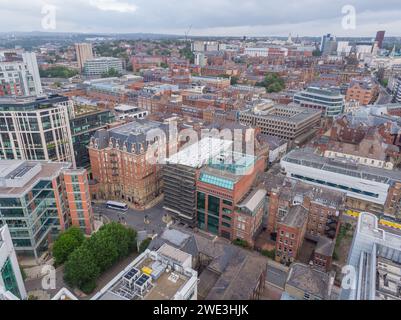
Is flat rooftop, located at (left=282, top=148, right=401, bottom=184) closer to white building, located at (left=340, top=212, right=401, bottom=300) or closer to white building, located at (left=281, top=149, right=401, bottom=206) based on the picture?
white building, located at (left=281, top=149, right=401, bottom=206)

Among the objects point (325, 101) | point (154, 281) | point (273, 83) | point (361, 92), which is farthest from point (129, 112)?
point (361, 92)

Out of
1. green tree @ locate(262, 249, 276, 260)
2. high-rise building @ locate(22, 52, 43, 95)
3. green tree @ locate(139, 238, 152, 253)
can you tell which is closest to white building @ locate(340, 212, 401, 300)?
green tree @ locate(262, 249, 276, 260)

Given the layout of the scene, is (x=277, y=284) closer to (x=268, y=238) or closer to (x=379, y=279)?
(x=268, y=238)

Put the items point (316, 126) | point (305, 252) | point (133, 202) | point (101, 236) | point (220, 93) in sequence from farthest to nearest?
point (220, 93) < point (316, 126) < point (133, 202) < point (305, 252) < point (101, 236)

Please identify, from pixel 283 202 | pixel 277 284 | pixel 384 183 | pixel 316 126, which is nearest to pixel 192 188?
pixel 283 202

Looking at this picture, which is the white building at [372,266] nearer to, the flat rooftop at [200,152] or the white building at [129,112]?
the flat rooftop at [200,152]
